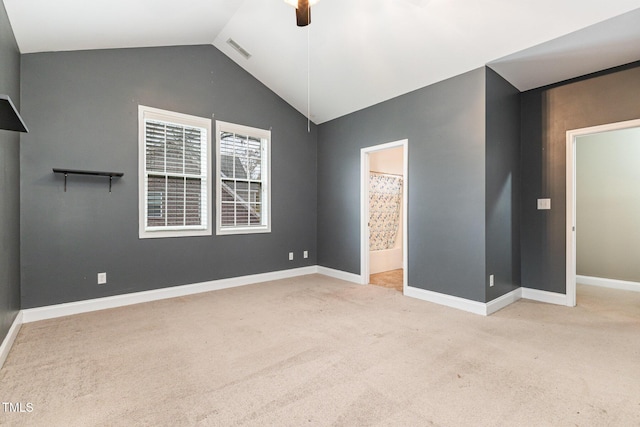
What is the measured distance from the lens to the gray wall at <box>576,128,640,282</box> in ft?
14.1

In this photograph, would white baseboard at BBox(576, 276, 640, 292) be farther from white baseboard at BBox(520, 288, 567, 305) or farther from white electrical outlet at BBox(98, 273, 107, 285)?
white electrical outlet at BBox(98, 273, 107, 285)

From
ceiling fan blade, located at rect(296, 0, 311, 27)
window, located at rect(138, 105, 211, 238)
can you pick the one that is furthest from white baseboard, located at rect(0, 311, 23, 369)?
ceiling fan blade, located at rect(296, 0, 311, 27)

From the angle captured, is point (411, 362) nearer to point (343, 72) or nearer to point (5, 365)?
point (5, 365)

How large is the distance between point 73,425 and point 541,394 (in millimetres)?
2721

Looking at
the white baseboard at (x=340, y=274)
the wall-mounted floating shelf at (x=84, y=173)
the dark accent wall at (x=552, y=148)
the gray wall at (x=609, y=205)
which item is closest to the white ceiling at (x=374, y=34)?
the dark accent wall at (x=552, y=148)

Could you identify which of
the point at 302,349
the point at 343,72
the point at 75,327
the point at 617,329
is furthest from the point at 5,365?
the point at 617,329

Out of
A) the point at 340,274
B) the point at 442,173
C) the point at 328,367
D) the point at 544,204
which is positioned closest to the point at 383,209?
the point at 340,274

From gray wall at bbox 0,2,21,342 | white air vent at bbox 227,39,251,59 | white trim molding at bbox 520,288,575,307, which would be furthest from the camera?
white air vent at bbox 227,39,251,59

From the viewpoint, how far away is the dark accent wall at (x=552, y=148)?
3367mm

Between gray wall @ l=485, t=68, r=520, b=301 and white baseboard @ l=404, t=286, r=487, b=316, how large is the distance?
15cm

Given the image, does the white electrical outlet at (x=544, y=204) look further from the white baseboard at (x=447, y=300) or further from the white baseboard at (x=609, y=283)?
the white baseboard at (x=609, y=283)

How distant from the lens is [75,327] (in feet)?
9.71

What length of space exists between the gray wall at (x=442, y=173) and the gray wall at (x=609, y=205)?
2239 millimetres

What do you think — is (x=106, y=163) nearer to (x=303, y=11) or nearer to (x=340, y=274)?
(x=303, y=11)
